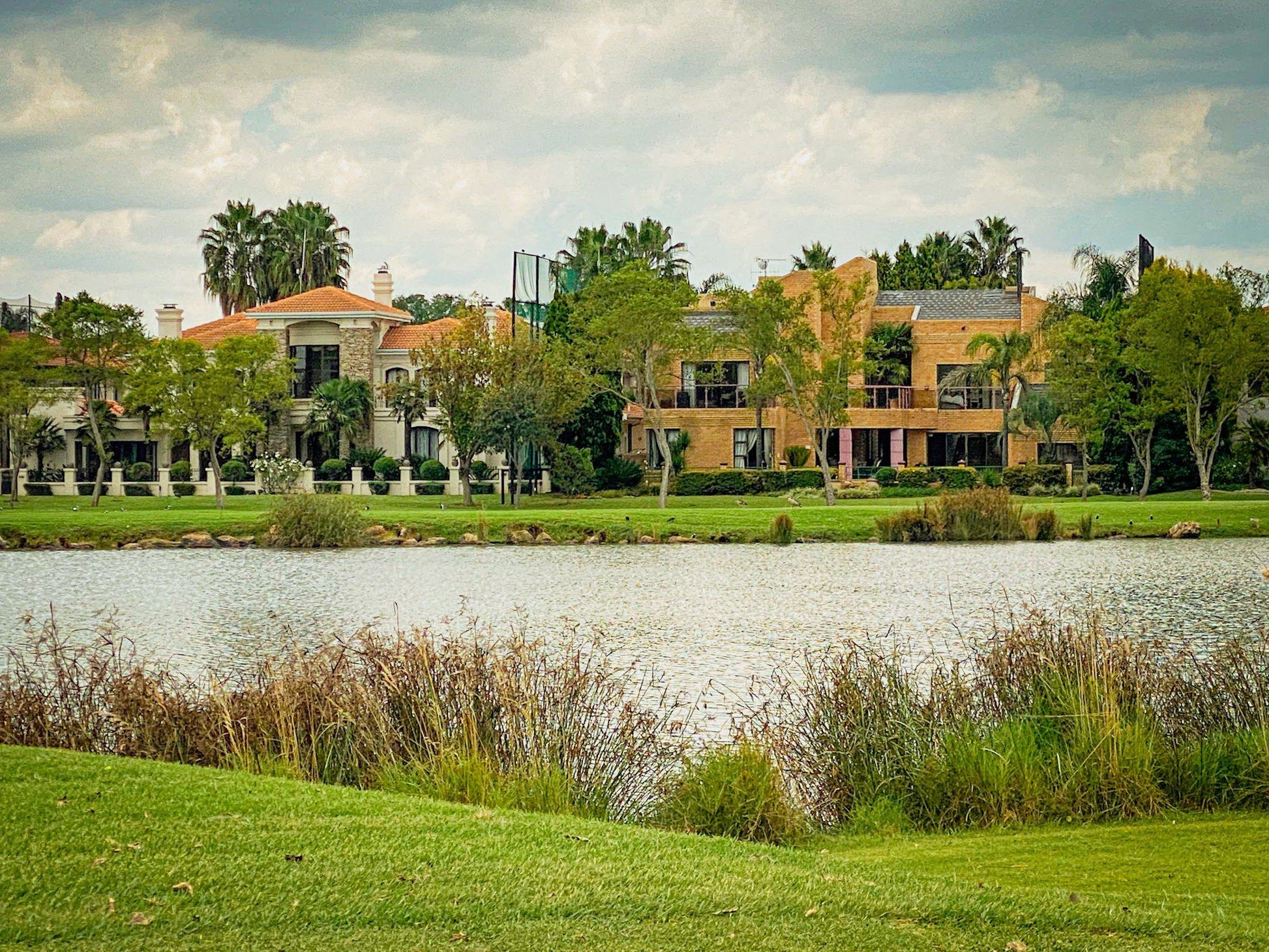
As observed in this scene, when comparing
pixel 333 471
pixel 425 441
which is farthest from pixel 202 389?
pixel 425 441

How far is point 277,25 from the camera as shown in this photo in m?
35.2

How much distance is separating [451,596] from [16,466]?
119 ft

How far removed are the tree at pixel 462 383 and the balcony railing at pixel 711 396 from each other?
43.6 ft

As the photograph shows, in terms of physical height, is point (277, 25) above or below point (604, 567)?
above

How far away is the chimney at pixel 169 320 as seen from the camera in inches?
2633

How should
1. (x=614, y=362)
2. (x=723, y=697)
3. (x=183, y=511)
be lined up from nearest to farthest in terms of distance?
(x=723, y=697) → (x=183, y=511) → (x=614, y=362)

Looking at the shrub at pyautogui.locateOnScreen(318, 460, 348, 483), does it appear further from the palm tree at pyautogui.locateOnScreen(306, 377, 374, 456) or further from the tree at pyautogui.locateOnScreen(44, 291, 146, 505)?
the tree at pyautogui.locateOnScreen(44, 291, 146, 505)

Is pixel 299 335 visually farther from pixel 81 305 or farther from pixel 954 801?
pixel 954 801

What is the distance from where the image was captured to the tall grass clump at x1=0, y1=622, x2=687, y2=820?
9.70 meters

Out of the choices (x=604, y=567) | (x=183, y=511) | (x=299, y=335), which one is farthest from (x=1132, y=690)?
(x=299, y=335)

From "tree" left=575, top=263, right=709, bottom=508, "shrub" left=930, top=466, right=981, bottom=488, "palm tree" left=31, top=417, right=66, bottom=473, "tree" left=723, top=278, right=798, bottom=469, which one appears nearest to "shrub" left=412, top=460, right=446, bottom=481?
"tree" left=575, top=263, right=709, bottom=508

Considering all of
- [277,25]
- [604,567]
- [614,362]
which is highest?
[277,25]

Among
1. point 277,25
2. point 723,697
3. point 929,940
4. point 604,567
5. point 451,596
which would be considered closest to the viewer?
point 929,940

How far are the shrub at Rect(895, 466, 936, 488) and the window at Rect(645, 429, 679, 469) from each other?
1022 cm
